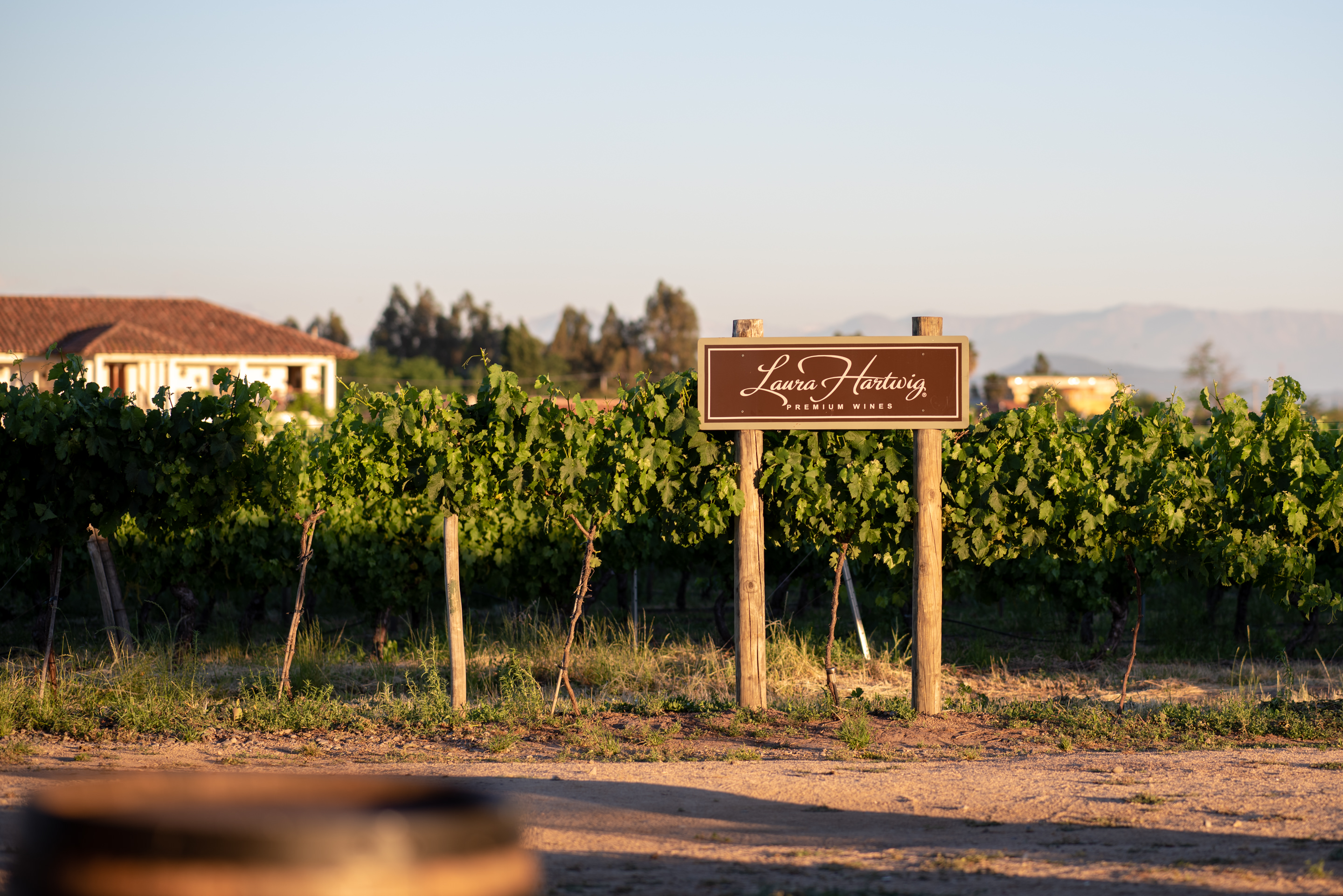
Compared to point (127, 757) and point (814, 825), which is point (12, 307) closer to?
point (127, 757)

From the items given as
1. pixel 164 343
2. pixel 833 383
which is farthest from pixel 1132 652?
pixel 164 343

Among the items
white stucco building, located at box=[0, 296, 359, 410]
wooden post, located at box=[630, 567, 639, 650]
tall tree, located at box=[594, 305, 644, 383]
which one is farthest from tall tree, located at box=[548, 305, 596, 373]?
wooden post, located at box=[630, 567, 639, 650]

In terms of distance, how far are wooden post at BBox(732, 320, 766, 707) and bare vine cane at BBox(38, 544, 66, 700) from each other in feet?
15.5

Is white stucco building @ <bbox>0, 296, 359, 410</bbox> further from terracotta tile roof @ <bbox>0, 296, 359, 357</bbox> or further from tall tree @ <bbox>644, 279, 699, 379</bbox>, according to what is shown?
tall tree @ <bbox>644, 279, 699, 379</bbox>

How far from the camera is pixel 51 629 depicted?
825 cm

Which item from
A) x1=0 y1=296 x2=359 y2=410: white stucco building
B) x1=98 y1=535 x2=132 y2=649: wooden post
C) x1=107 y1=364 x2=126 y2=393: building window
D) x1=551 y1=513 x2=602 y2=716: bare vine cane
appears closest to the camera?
x1=551 y1=513 x2=602 y2=716: bare vine cane

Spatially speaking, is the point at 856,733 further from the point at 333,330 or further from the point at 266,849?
the point at 333,330

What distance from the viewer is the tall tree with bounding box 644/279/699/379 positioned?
7583 cm

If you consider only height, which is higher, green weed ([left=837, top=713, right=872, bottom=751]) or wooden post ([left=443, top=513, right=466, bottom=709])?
wooden post ([left=443, top=513, right=466, bottom=709])

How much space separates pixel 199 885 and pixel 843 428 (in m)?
5.95

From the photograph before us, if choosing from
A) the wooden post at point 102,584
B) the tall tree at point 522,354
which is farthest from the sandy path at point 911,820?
the tall tree at point 522,354

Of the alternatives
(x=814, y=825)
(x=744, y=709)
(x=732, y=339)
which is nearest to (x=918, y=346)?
(x=732, y=339)

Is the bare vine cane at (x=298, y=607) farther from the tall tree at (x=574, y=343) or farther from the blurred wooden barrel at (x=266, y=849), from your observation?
the tall tree at (x=574, y=343)

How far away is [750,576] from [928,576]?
1.20 meters
